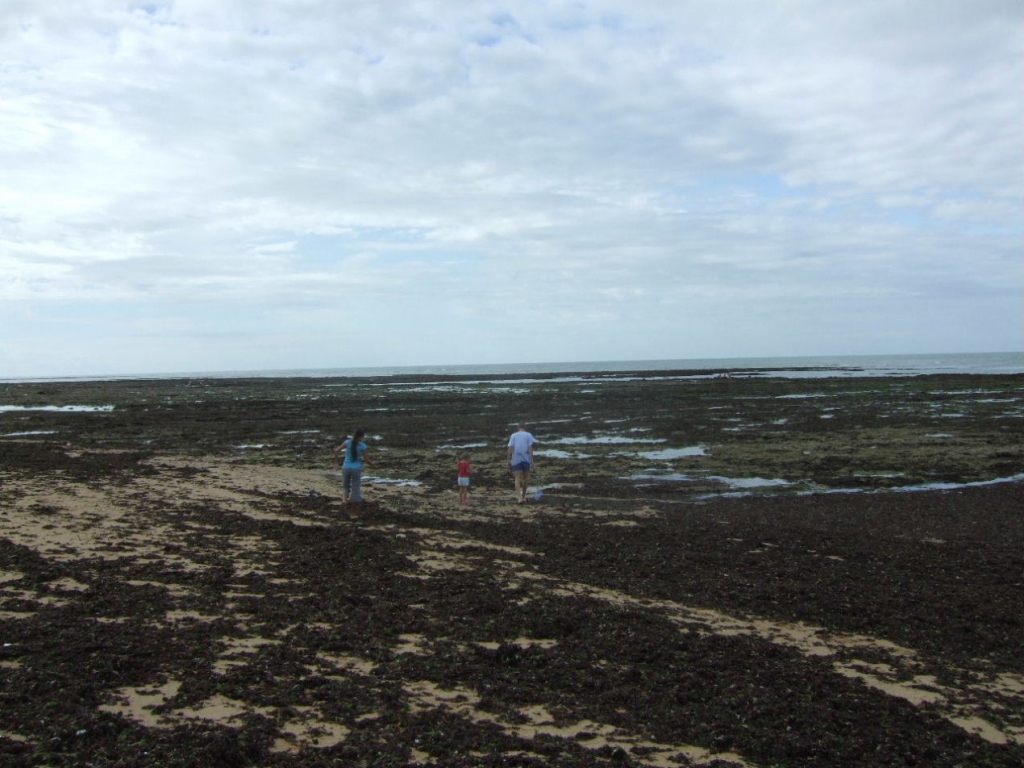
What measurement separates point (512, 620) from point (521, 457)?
8.26 meters

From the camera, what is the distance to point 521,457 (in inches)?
631

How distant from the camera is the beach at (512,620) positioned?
5.36 meters

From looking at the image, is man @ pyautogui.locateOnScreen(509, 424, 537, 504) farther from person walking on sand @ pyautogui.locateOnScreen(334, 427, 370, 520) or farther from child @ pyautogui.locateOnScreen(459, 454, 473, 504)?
person walking on sand @ pyautogui.locateOnScreen(334, 427, 370, 520)

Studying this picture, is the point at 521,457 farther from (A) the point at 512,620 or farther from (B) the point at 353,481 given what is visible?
(A) the point at 512,620

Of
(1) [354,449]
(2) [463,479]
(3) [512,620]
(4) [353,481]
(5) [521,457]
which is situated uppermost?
(1) [354,449]

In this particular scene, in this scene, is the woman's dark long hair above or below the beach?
above

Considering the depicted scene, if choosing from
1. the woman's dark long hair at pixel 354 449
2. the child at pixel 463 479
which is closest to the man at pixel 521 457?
the child at pixel 463 479

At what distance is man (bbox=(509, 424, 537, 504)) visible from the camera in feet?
52.2

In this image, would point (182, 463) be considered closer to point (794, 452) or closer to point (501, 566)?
point (501, 566)

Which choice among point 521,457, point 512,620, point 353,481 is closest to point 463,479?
point 521,457

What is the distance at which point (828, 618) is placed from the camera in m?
8.24

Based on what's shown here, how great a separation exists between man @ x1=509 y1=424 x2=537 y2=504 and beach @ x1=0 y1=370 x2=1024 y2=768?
455mm

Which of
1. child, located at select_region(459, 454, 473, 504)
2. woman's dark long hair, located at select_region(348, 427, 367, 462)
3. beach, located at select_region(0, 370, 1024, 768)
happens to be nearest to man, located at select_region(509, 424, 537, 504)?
beach, located at select_region(0, 370, 1024, 768)

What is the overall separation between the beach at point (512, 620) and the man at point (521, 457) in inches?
17.9
